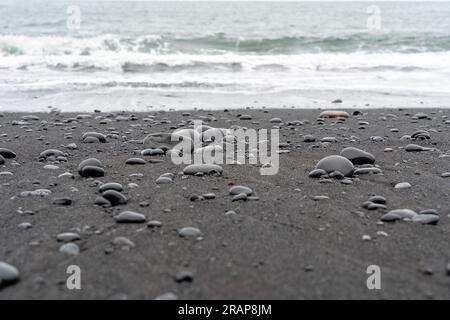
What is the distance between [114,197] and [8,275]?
0.93 metres

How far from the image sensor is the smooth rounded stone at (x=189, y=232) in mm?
2254

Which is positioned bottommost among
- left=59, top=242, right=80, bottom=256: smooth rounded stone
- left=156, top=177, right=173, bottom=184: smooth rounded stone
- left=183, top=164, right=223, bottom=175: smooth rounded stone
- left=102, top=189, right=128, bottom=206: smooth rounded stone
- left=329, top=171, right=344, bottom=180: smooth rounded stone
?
left=59, top=242, right=80, bottom=256: smooth rounded stone

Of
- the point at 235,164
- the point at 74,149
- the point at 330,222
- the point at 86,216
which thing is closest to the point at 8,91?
the point at 74,149

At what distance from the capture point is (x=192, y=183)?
3.15 metres

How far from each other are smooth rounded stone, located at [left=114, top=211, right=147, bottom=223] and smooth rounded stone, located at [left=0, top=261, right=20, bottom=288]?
2.02 feet

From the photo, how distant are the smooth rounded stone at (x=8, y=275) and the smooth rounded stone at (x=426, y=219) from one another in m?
1.83

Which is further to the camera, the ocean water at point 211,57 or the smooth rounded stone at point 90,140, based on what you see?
the ocean water at point 211,57

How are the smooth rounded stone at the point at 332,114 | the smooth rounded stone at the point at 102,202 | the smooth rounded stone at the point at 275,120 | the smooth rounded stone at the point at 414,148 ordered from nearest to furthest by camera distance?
the smooth rounded stone at the point at 102,202 → the smooth rounded stone at the point at 414,148 → the smooth rounded stone at the point at 275,120 → the smooth rounded stone at the point at 332,114

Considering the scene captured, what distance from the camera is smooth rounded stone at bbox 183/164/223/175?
335cm

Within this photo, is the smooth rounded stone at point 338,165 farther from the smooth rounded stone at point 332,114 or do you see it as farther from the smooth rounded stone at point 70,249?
the smooth rounded stone at point 332,114

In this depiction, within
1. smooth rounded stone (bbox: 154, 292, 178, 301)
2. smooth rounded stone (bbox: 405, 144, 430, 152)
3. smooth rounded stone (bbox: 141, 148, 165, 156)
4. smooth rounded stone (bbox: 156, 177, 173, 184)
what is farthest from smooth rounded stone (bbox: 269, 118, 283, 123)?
smooth rounded stone (bbox: 154, 292, 178, 301)

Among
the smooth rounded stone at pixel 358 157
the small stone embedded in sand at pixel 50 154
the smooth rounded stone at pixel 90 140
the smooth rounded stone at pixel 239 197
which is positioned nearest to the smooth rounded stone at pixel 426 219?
the smooth rounded stone at pixel 239 197

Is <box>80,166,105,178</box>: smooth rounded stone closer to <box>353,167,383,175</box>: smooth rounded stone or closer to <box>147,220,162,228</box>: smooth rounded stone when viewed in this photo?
<box>147,220,162,228</box>: smooth rounded stone

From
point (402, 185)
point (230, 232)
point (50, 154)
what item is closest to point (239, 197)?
point (230, 232)
